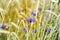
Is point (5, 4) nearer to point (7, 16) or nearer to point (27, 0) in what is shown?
point (7, 16)

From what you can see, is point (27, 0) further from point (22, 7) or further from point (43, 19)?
point (43, 19)

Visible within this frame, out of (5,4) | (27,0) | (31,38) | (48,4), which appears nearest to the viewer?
(31,38)

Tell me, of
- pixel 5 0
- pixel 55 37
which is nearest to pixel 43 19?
pixel 55 37

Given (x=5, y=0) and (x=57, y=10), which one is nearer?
(x=5, y=0)

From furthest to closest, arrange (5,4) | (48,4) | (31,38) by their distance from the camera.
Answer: (48,4)
(5,4)
(31,38)

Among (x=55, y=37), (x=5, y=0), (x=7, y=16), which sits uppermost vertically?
(x=5, y=0)

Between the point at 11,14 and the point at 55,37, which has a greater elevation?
the point at 11,14
